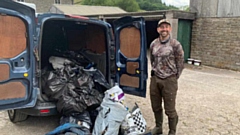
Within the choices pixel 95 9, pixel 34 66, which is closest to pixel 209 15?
pixel 34 66

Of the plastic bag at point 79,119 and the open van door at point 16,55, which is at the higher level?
the open van door at point 16,55

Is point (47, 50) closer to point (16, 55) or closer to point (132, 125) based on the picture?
point (16, 55)

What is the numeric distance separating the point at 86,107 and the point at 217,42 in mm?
9255

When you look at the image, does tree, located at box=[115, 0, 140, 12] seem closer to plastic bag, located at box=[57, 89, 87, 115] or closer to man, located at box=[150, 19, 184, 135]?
man, located at box=[150, 19, 184, 135]

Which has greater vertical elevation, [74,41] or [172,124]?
[74,41]

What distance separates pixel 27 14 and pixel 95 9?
28523 mm

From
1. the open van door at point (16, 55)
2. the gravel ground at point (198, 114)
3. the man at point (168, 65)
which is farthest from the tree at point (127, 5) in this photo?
the open van door at point (16, 55)

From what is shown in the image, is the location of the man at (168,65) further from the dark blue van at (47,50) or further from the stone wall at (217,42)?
the stone wall at (217,42)

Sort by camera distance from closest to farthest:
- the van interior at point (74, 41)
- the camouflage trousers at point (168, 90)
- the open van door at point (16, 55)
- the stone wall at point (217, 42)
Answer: the open van door at point (16, 55) → the camouflage trousers at point (168, 90) → the van interior at point (74, 41) → the stone wall at point (217, 42)

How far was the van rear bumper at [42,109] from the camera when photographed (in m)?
3.51

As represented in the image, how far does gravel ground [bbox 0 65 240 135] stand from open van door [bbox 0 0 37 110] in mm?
916

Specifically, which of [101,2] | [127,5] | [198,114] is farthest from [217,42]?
[101,2]

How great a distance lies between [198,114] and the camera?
15.6 feet

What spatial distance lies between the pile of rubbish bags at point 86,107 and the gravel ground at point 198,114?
26.2 inches
